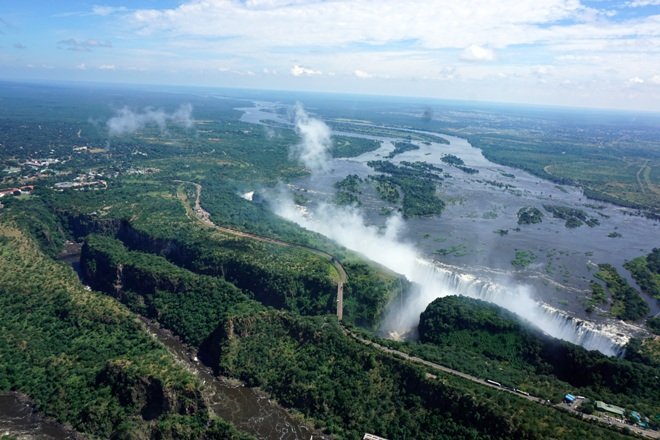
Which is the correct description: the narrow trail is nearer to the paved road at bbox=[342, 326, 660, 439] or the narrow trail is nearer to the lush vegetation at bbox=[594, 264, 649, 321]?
the paved road at bbox=[342, 326, 660, 439]

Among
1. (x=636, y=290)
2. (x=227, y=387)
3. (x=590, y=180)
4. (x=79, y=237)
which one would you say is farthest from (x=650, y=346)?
(x=590, y=180)

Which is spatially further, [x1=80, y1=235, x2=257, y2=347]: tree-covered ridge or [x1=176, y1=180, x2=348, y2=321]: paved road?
[x1=176, y1=180, x2=348, y2=321]: paved road

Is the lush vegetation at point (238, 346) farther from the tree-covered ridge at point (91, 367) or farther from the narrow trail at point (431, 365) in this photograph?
the narrow trail at point (431, 365)

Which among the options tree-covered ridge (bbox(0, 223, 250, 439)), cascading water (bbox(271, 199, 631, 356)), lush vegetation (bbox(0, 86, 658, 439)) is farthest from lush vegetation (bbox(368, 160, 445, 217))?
tree-covered ridge (bbox(0, 223, 250, 439))

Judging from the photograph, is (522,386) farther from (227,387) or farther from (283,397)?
(227,387)

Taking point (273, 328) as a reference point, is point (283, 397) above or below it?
below

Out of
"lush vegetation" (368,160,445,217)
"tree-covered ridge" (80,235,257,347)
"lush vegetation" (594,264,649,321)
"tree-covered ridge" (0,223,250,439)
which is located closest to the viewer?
"tree-covered ridge" (0,223,250,439)
